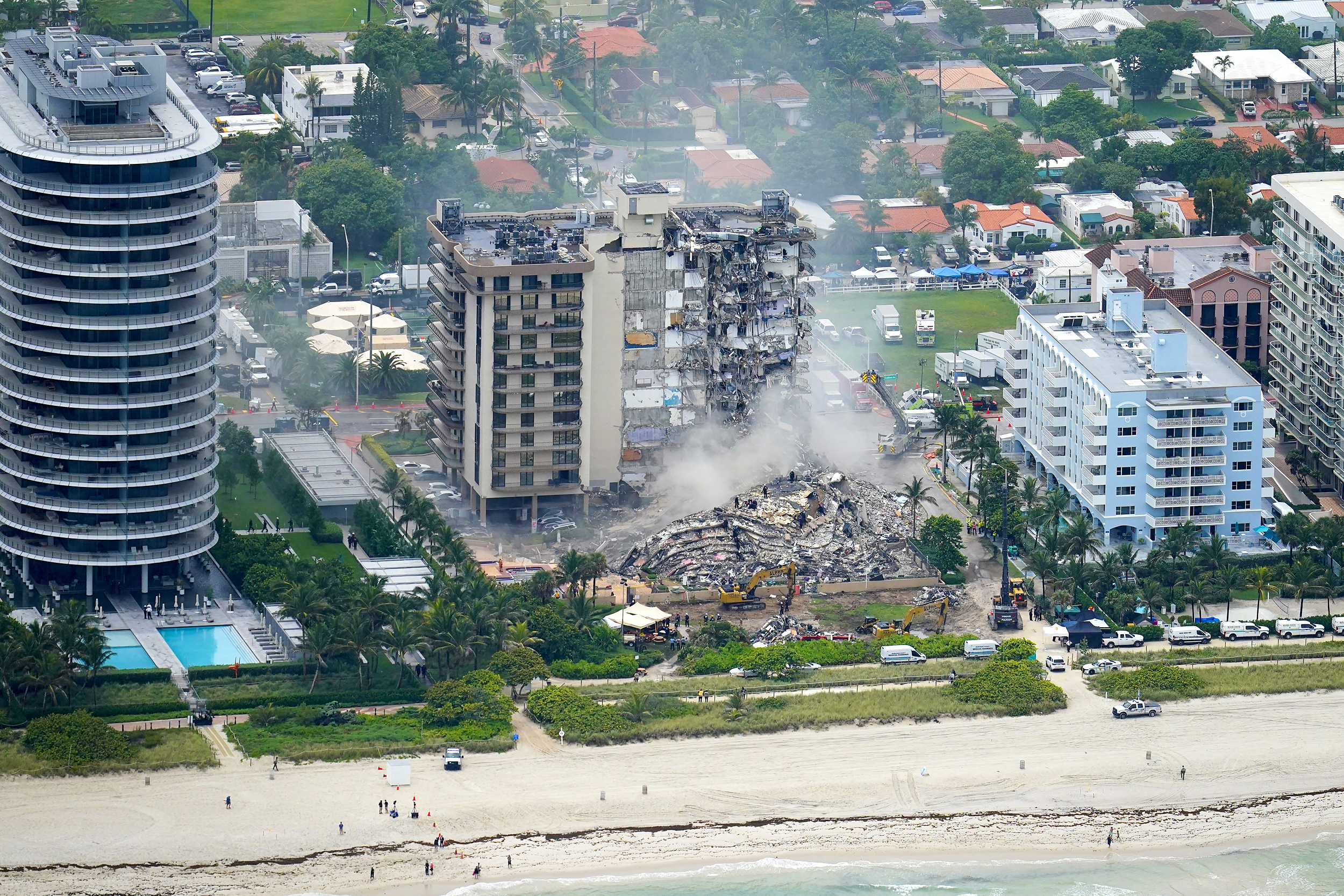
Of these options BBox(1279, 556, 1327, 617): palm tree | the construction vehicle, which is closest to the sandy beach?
BBox(1279, 556, 1327, 617): palm tree

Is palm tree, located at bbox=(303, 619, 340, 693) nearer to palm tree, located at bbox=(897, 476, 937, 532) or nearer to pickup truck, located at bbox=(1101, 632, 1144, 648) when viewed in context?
palm tree, located at bbox=(897, 476, 937, 532)

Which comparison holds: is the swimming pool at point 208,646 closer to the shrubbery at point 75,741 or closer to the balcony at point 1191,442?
the shrubbery at point 75,741

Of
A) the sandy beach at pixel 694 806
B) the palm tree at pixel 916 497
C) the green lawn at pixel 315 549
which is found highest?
the palm tree at pixel 916 497

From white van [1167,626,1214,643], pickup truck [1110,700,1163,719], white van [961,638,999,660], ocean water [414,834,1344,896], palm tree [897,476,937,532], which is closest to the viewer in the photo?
ocean water [414,834,1344,896]

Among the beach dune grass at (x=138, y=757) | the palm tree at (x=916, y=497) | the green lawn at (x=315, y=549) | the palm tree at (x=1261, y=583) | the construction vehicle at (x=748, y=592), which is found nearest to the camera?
the beach dune grass at (x=138, y=757)

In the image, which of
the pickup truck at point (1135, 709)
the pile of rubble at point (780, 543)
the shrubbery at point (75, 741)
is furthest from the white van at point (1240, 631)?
the shrubbery at point (75, 741)

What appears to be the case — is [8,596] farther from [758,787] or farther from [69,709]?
[758,787]

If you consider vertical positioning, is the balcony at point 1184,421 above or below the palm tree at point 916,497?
above

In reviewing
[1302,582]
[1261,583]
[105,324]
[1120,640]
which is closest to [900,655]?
[1120,640]
